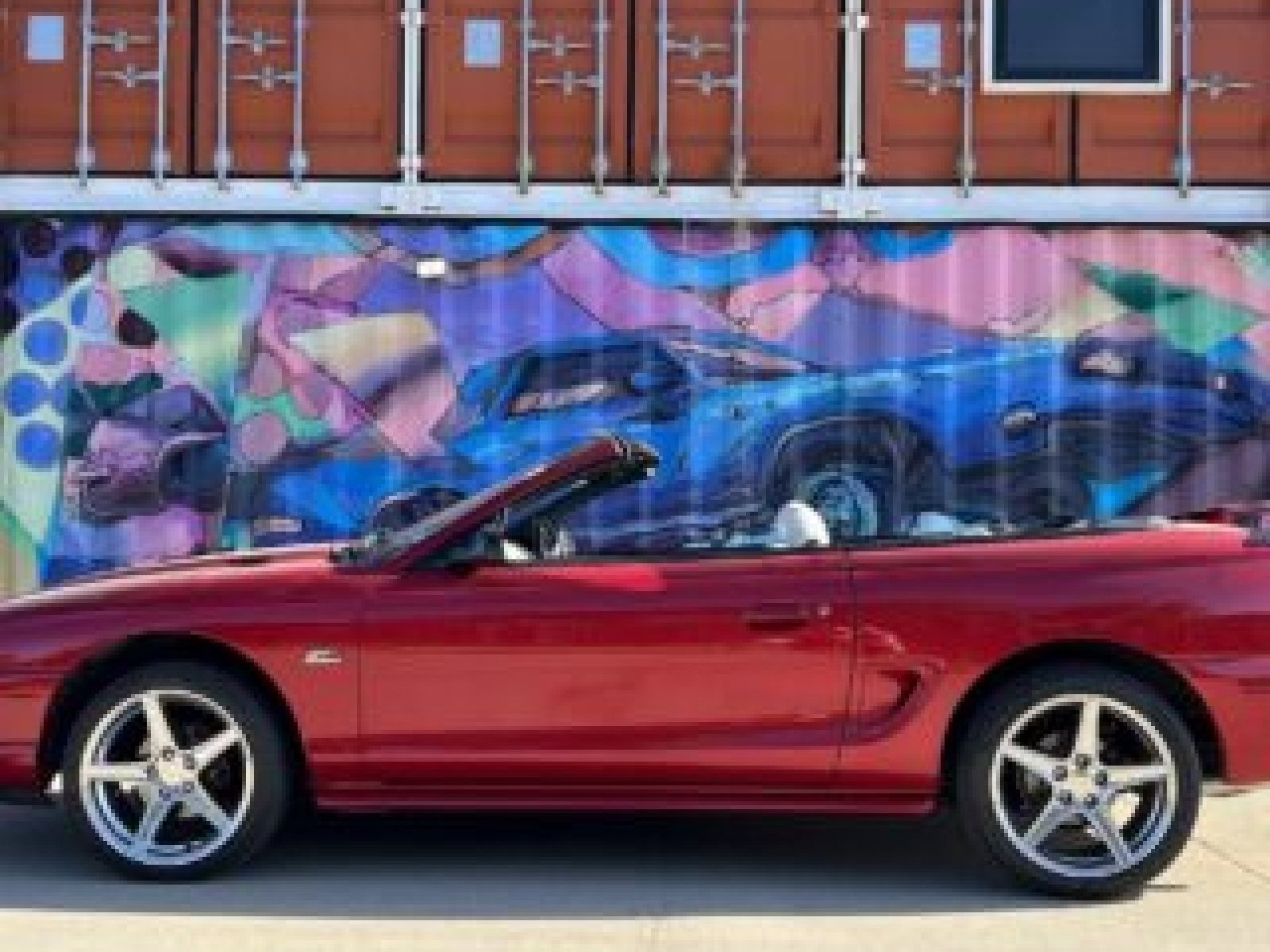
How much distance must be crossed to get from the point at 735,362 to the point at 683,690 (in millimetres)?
4540

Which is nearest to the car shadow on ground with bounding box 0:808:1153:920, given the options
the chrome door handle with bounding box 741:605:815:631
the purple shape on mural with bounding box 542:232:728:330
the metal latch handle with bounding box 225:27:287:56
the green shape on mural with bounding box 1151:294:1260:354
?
the chrome door handle with bounding box 741:605:815:631

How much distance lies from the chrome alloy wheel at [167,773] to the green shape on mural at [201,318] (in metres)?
4.46

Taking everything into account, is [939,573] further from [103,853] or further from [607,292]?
[607,292]

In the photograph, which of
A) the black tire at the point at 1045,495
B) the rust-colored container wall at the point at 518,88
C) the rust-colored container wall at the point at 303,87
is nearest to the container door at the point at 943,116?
the rust-colored container wall at the point at 518,88

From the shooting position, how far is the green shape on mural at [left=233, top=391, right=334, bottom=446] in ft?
34.4

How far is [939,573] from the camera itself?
6148 mm

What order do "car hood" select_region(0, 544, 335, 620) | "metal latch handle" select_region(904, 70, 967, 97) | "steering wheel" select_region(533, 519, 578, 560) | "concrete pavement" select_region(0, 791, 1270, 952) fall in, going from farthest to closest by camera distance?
"metal latch handle" select_region(904, 70, 967, 97), "steering wheel" select_region(533, 519, 578, 560), "car hood" select_region(0, 544, 335, 620), "concrete pavement" select_region(0, 791, 1270, 952)

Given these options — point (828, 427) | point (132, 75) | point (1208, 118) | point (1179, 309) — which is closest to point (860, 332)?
point (828, 427)

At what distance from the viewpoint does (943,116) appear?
10625 mm

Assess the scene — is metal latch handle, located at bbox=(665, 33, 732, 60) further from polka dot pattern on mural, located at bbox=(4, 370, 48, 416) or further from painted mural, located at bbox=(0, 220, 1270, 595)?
polka dot pattern on mural, located at bbox=(4, 370, 48, 416)

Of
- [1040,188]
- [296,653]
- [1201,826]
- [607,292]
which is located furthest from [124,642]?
[1040,188]

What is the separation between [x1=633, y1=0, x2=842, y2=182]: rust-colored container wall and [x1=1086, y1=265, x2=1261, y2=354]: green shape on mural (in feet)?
5.37

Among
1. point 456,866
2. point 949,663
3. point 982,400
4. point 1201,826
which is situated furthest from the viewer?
point 982,400

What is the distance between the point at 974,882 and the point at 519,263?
5.10 metres
